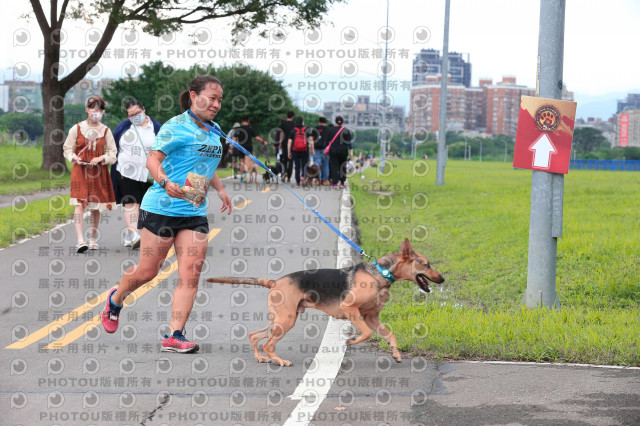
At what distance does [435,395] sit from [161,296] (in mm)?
4134

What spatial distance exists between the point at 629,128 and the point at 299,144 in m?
184

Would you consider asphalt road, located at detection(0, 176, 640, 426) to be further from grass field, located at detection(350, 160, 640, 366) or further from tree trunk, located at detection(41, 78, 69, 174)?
tree trunk, located at detection(41, 78, 69, 174)

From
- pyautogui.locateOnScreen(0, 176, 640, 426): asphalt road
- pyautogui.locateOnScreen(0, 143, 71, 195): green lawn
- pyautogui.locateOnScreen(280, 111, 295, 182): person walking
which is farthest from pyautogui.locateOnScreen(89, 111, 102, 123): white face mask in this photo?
pyautogui.locateOnScreen(280, 111, 295, 182): person walking

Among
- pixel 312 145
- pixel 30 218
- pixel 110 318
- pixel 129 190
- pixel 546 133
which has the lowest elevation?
pixel 30 218

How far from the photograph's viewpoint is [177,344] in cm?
605

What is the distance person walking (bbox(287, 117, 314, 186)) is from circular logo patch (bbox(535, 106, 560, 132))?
1628 centimetres

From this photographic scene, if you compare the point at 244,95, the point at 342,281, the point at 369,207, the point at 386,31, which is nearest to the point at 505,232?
the point at 369,207

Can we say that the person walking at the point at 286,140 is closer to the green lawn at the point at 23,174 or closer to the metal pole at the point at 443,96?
the metal pole at the point at 443,96

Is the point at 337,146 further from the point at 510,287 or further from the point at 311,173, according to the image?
the point at 510,287

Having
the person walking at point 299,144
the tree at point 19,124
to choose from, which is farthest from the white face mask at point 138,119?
the tree at point 19,124

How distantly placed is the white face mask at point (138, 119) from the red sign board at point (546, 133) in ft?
17.8

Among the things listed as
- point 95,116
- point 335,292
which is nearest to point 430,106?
point 95,116

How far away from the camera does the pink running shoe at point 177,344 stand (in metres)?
6.04

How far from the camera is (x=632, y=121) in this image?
190625 millimetres
